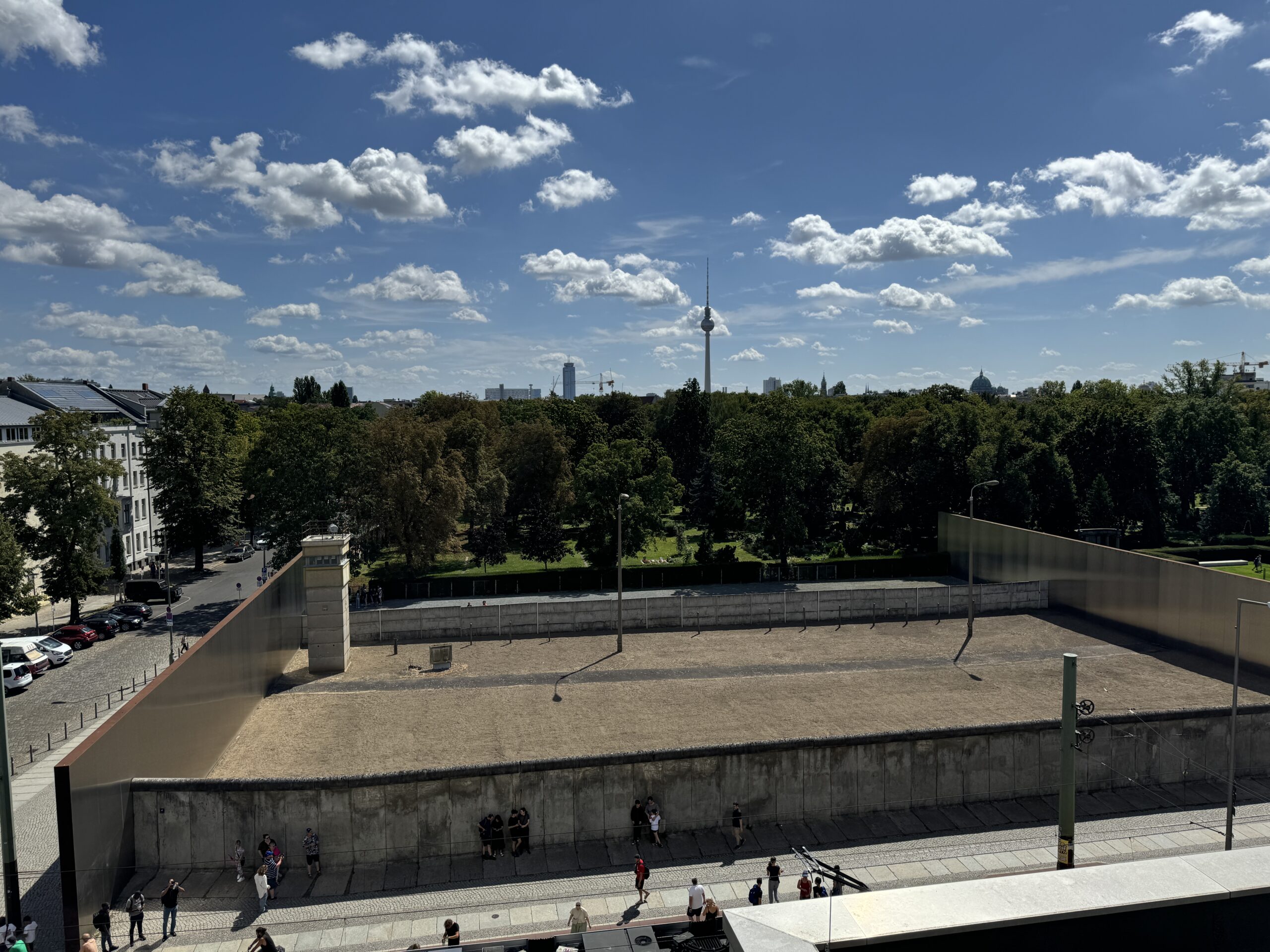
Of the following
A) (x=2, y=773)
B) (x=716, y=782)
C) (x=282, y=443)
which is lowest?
(x=716, y=782)

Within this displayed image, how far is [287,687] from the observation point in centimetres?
3197

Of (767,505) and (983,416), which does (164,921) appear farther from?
(983,416)

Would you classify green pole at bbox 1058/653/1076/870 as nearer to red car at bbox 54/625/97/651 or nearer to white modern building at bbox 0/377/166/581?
red car at bbox 54/625/97/651

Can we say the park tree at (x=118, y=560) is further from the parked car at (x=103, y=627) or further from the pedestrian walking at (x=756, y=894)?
the pedestrian walking at (x=756, y=894)

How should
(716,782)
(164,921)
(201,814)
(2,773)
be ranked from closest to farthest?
(2,773)
(164,921)
(201,814)
(716,782)

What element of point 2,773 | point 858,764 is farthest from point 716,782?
point 2,773

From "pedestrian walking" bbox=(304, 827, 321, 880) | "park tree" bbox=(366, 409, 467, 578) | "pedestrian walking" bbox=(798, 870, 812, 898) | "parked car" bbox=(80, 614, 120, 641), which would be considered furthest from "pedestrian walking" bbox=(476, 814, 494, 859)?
"parked car" bbox=(80, 614, 120, 641)

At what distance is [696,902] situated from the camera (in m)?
17.0

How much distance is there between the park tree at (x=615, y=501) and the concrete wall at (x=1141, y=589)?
19.6 m

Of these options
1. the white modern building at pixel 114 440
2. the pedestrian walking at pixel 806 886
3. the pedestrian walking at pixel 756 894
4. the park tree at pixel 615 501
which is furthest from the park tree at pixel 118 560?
the pedestrian walking at pixel 806 886

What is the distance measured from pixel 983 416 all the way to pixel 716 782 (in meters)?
53.6

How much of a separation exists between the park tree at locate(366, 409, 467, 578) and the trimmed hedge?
222 cm

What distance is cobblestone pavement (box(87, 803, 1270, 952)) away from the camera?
681 inches

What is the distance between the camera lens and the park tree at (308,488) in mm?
51781
